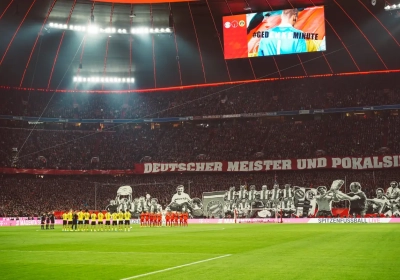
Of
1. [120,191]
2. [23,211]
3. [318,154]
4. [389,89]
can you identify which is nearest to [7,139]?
[23,211]

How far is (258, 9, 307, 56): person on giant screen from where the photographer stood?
159 ft

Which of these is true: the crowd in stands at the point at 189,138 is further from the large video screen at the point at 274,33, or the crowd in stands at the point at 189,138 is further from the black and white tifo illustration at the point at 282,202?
the large video screen at the point at 274,33

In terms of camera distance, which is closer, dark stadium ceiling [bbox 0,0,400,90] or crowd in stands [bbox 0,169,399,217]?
dark stadium ceiling [bbox 0,0,400,90]

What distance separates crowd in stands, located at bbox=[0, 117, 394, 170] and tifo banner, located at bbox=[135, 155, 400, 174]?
4.53 feet

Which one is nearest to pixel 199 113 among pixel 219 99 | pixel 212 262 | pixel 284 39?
pixel 219 99

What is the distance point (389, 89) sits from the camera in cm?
5975

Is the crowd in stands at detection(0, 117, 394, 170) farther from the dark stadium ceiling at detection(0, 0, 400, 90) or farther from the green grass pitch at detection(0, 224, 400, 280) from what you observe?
the green grass pitch at detection(0, 224, 400, 280)

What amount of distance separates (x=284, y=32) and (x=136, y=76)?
21.7 metres

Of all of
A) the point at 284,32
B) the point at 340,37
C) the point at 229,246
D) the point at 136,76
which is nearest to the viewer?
the point at 229,246

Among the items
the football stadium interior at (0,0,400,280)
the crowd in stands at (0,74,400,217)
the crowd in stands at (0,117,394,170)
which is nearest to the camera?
the football stadium interior at (0,0,400,280)

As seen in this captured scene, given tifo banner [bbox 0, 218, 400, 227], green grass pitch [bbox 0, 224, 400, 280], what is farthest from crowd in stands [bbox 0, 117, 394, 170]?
green grass pitch [bbox 0, 224, 400, 280]

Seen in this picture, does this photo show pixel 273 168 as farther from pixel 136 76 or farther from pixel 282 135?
pixel 136 76

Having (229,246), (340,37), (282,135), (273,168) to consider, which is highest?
(340,37)

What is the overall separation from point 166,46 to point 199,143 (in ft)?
38.8
